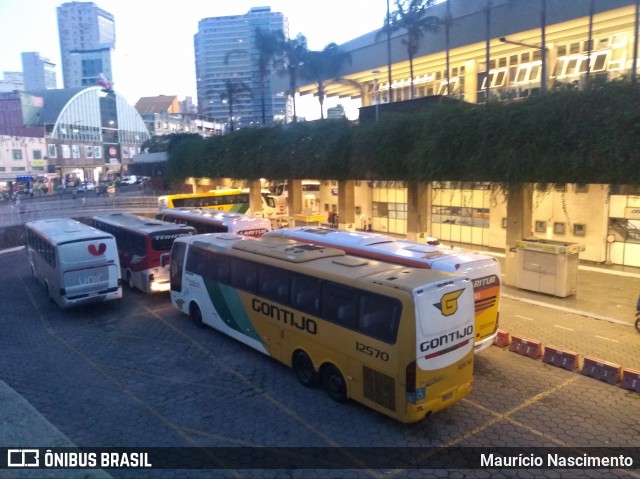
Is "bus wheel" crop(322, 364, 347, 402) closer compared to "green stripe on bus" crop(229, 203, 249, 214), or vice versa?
"bus wheel" crop(322, 364, 347, 402)

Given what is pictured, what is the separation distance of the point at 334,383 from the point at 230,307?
13.9 ft

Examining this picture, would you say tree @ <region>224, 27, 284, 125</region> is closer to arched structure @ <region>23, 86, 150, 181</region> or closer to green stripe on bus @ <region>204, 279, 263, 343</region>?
green stripe on bus @ <region>204, 279, 263, 343</region>

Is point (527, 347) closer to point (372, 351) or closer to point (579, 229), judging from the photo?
point (372, 351)

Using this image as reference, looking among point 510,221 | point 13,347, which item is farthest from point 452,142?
point 13,347

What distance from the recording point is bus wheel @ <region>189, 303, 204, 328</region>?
46.4ft

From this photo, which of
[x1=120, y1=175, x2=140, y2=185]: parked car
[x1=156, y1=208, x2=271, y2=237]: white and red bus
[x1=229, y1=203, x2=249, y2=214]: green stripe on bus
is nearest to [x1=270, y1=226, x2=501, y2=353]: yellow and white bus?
[x1=156, y1=208, x2=271, y2=237]: white and red bus

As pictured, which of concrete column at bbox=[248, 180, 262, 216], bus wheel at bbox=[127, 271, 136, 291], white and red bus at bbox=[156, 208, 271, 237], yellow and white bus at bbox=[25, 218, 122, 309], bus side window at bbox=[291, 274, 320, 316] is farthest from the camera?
concrete column at bbox=[248, 180, 262, 216]

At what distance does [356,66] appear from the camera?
39844 mm

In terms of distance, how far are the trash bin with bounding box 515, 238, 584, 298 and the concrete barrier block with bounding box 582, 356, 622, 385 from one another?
683cm

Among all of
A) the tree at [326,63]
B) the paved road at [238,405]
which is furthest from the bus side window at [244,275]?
the tree at [326,63]

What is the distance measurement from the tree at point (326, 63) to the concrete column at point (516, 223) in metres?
23.7

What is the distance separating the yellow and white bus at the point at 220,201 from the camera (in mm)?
33469

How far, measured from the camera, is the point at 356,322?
28.3 feet

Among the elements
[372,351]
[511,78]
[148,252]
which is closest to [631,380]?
[372,351]
